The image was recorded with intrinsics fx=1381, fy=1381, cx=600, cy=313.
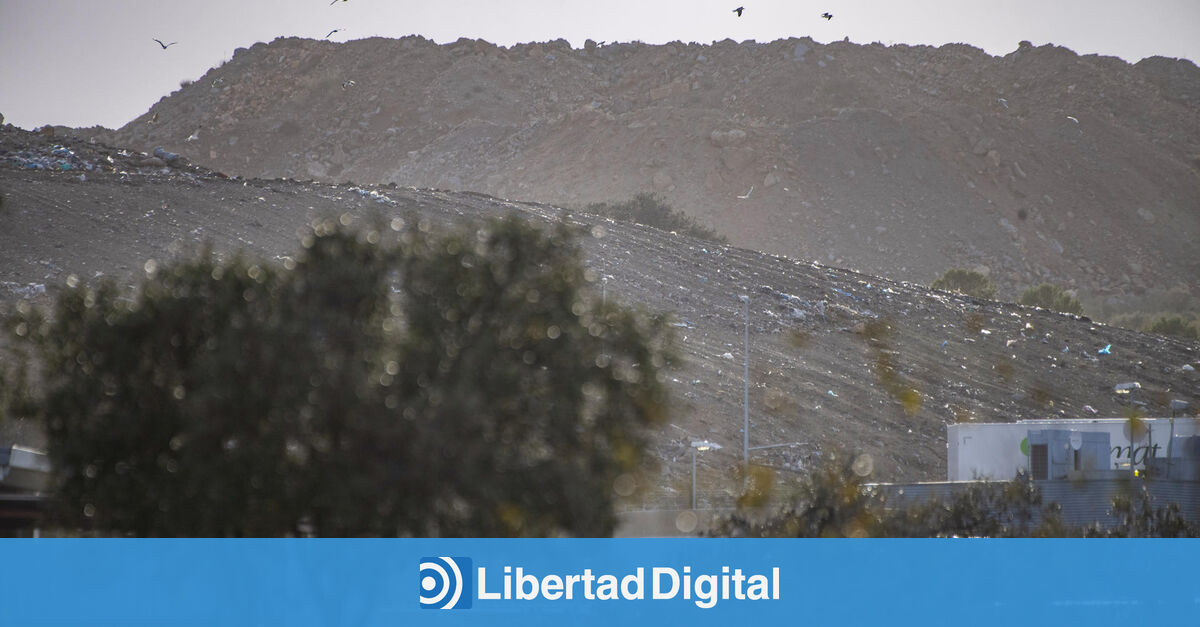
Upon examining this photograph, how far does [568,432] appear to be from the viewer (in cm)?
1200

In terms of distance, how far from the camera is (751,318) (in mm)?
48906

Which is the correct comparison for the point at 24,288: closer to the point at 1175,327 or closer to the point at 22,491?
the point at 22,491

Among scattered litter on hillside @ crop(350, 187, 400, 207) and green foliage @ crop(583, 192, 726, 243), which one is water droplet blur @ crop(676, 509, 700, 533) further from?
green foliage @ crop(583, 192, 726, 243)

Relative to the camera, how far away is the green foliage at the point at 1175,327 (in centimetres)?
6519

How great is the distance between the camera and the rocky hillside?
8038cm

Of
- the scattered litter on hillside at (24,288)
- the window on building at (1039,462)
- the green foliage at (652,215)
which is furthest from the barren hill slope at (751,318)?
the green foliage at (652,215)

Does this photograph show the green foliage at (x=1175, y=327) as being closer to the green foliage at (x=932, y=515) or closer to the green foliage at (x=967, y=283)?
the green foliage at (x=967, y=283)
